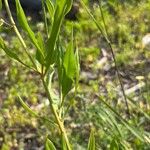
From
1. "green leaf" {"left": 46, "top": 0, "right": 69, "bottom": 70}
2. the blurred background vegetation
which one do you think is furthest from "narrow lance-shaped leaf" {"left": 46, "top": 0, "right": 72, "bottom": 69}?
the blurred background vegetation

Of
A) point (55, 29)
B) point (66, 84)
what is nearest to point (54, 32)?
point (55, 29)

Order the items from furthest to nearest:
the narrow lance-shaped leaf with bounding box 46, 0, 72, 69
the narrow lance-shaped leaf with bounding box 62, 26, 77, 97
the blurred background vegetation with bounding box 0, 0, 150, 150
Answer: the blurred background vegetation with bounding box 0, 0, 150, 150
the narrow lance-shaped leaf with bounding box 62, 26, 77, 97
the narrow lance-shaped leaf with bounding box 46, 0, 72, 69

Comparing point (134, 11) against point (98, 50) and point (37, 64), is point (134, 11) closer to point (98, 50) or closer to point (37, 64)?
point (98, 50)

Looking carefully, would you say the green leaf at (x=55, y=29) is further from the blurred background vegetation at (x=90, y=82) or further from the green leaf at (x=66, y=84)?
the blurred background vegetation at (x=90, y=82)

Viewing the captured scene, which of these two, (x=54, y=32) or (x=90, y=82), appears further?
(x=90, y=82)

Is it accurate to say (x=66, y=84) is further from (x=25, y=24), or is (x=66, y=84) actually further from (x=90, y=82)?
(x=90, y=82)

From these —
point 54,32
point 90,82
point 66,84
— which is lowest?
point 90,82

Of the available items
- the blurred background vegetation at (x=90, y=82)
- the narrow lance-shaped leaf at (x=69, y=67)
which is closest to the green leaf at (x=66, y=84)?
the narrow lance-shaped leaf at (x=69, y=67)

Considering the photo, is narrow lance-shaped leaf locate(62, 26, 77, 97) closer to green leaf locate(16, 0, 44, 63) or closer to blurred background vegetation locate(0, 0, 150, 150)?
green leaf locate(16, 0, 44, 63)

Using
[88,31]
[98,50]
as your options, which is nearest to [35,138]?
[98,50]
